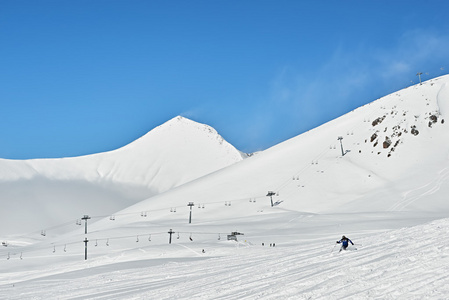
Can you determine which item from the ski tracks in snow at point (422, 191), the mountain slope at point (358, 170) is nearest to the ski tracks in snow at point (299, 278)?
the ski tracks in snow at point (422, 191)

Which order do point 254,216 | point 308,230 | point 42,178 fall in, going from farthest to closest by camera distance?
point 42,178 < point 254,216 < point 308,230

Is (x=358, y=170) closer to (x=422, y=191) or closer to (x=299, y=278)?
(x=422, y=191)

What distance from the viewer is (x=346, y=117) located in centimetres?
10669

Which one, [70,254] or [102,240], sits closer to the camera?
[70,254]

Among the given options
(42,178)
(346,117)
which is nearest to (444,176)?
(346,117)

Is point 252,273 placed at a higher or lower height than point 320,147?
lower

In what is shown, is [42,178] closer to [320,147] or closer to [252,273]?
[320,147]

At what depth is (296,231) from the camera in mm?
46750

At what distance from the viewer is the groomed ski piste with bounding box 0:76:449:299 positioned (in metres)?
16.4

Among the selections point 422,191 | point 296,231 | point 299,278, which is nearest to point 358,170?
point 422,191

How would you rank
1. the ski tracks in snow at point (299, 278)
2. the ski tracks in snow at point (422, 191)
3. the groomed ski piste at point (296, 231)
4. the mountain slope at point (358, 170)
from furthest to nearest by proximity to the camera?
the mountain slope at point (358, 170)
the ski tracks in snow at point (422, 191)
the groomed ski piste at point (296, 231)
the ski tracks in snow at point (299, 278)

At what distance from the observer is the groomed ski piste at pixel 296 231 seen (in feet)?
53.7

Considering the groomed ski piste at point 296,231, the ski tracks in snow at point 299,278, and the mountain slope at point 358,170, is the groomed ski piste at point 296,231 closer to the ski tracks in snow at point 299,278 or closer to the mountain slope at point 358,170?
the ski tracks in snow at point 299,278

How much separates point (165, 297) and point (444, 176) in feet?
197
